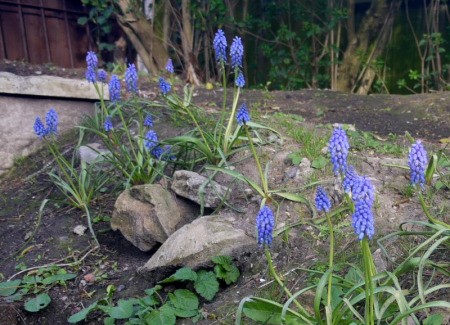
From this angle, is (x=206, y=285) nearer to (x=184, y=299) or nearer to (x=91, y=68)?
(x=184, y=299)

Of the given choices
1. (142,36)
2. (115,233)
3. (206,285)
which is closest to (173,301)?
(206,285)

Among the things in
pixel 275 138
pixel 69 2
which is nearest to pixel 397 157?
pixel 275 138

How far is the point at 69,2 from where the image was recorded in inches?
260

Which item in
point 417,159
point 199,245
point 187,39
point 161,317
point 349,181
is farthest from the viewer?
point 187,39

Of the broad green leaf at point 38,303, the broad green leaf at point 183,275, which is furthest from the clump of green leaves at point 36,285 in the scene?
the broad green leaf at point 183,275

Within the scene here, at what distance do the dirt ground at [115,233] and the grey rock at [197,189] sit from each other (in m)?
0.35

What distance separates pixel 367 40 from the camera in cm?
735

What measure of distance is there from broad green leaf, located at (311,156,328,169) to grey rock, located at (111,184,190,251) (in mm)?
778

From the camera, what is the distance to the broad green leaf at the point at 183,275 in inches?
107

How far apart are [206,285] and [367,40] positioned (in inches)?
213

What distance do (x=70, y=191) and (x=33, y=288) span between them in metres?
0.73

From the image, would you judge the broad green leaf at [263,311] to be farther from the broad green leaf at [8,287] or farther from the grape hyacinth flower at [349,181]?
the broad green leaf at [8,287]

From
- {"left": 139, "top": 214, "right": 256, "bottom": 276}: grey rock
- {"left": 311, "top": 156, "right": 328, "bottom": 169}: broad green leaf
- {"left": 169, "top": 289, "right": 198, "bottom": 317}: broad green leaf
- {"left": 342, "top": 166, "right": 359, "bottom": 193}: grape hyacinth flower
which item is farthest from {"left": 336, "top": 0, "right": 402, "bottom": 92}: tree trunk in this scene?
{"left": 342, "top": 166, "right": 359, "bottom": 193}: grape hyacinth flower

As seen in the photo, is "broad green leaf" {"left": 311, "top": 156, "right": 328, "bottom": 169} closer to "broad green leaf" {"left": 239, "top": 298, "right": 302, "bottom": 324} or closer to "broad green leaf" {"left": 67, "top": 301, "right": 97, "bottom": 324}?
"broad green leaf" {"left": 239, "top": 298, "right": 302, "bottom": 324}
